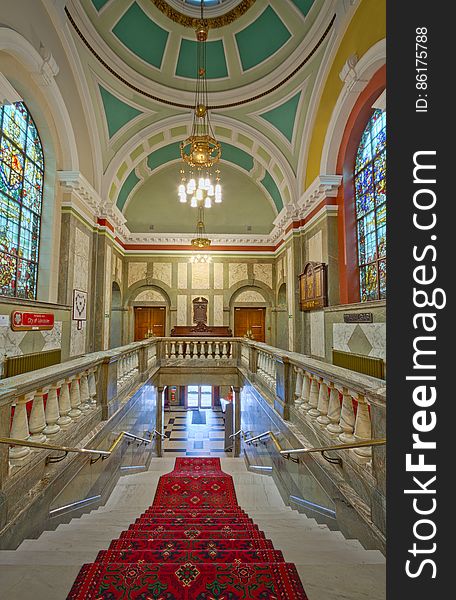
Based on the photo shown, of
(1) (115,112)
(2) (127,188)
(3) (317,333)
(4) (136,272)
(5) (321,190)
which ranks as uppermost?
(1) (115,112)

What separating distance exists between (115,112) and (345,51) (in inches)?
239

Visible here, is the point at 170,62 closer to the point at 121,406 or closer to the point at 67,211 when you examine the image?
the point at 67,211

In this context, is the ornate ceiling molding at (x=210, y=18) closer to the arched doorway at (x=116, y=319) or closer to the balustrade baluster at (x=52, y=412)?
the balustrade baluster at (x=52, y=412)

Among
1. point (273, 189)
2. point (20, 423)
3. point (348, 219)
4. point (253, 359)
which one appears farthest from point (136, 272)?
point (20, 423)

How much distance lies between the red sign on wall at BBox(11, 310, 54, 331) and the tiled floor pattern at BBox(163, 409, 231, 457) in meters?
5.56

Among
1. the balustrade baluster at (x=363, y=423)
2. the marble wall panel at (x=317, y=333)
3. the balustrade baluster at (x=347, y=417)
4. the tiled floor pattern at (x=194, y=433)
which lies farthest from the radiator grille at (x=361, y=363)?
the tiled floor pattern at (x=194, y=433)

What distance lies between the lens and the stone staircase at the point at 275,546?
4.59ft

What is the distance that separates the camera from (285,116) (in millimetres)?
9570

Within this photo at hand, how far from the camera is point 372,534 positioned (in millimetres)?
1863

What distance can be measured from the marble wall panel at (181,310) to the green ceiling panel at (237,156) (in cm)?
587

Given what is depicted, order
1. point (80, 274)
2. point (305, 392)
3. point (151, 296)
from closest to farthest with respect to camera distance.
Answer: point (305, 392), point (80, 274), point (151, 296)

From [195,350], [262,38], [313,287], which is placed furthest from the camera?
[195,350]

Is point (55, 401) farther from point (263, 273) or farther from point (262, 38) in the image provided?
point (263, 273)

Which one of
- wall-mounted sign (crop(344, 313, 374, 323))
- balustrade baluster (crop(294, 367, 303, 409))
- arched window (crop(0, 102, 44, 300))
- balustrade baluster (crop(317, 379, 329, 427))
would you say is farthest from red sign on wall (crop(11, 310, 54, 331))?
wall-mounted sign (crop(344, 313, 374, 323))
